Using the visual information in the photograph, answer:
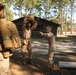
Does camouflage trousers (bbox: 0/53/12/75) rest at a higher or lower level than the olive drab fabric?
lower

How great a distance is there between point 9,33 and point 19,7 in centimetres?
6885

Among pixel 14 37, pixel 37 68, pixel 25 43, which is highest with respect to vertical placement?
pixel 14 37

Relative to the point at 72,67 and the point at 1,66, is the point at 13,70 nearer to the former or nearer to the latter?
the point at 72,67

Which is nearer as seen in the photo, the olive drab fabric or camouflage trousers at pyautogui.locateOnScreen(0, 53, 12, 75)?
the olive drab fabric

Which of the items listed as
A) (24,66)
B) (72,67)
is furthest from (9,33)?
(24,66)

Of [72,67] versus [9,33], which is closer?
[9,33]

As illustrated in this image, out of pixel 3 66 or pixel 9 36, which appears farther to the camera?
pixel 3 66

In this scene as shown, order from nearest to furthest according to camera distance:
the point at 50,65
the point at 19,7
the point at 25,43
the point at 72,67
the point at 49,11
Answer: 1. the point at 72,67
2. the point at 50,65
3. the point at 25,43
4. the point at 19,7
5. the point at 49,11

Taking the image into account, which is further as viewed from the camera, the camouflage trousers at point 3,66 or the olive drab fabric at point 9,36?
the camouflage trousers at point 3,66

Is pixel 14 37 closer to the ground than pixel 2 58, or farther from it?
farther from it

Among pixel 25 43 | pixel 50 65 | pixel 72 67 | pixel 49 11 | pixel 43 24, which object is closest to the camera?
pixel 72 67

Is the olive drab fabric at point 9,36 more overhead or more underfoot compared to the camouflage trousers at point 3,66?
more overhead

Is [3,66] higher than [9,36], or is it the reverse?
[9,36]

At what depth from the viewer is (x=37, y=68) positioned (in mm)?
8859
